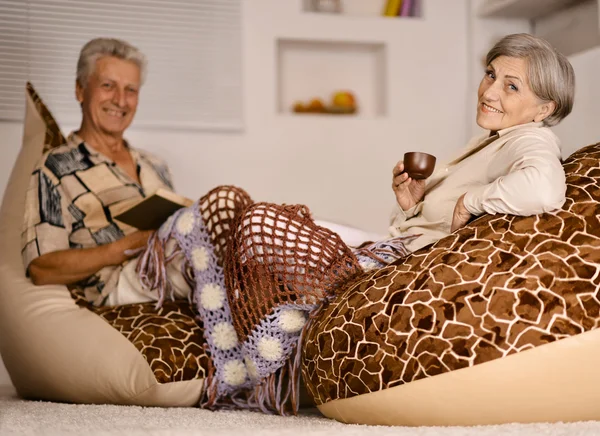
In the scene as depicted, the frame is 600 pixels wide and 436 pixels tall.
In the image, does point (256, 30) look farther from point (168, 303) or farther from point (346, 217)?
point (168, 303)

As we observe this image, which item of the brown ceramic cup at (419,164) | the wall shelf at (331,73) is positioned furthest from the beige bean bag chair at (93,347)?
the wall shelf at (331,73)

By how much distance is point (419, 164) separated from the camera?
5.90 ft

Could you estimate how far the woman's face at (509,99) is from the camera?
1.81 m

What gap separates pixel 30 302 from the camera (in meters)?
2.34

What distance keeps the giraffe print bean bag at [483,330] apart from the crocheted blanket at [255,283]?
0.60ft

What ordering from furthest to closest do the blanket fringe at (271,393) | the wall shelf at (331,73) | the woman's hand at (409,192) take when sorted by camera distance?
the wall shelf at (331,73), the woman's hand at (409,192), the blanket fringe at (271,393)

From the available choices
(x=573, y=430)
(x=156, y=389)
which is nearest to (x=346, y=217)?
(x=156, y=389)

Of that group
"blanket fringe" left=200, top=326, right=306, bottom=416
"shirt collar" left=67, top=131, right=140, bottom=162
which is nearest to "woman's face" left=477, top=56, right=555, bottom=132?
"blanket fringe" left=200, top=326, right=306, bottom=416

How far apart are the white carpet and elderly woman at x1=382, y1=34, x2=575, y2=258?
469 mm

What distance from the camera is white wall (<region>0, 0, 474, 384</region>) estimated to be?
366 centimetres

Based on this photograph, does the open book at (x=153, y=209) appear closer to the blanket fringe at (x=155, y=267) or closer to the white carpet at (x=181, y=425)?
the blanket fringe at (x=155, y=267)

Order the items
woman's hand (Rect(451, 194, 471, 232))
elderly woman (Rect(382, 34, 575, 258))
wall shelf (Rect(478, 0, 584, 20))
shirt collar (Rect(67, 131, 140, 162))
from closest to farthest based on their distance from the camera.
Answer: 1. elderly woman (Rect(382, 34, 575, 258))
2. woman's hand (Rect(451, 194, 471, 232))
3. shirt collar (Rect(67, 131, 140, 162))
4. wall shelf (Rect(478, 0, 584, 20))

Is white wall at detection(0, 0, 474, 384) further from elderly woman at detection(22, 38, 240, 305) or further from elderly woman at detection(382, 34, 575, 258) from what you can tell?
elderly woman at detection(382, 34, 575, 258)

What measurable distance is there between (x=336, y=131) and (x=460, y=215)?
2.10 metres
